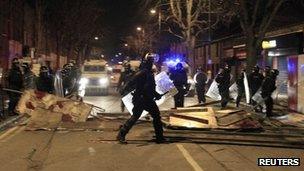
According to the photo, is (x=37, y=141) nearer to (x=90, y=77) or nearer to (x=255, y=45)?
(x=255, y=45)

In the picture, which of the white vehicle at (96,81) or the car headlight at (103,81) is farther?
the car headlight at (103,81)

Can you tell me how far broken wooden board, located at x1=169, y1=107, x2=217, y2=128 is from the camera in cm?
1500

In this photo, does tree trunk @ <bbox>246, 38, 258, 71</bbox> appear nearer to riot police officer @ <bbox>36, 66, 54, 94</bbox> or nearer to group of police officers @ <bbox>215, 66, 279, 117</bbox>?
group of police officers @ <bbox>215, 66, 279, 117</bbox>

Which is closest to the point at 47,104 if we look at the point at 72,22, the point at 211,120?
the point at 211,120

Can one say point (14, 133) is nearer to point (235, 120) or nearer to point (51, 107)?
point (51, 107)

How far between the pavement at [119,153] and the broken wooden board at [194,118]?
781 millimetres

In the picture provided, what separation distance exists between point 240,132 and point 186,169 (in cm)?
527

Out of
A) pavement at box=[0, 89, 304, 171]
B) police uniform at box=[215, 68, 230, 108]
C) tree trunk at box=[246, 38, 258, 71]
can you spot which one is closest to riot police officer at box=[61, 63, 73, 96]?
police uniform at box=[215, 68, 230, 108]

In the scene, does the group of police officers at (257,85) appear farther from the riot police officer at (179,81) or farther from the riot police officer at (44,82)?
the riot police officer at (44,82)

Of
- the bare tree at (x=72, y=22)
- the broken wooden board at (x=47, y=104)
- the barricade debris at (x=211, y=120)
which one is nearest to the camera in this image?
the barricade debris at (x=211, y=120)

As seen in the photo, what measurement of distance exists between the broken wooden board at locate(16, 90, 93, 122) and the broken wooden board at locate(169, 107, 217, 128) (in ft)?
10.2

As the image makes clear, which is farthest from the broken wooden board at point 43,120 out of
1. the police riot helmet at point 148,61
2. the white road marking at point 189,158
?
the white road marking at point 189,158

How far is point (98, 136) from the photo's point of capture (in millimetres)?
14180

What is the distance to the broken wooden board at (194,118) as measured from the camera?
15.0 meters
